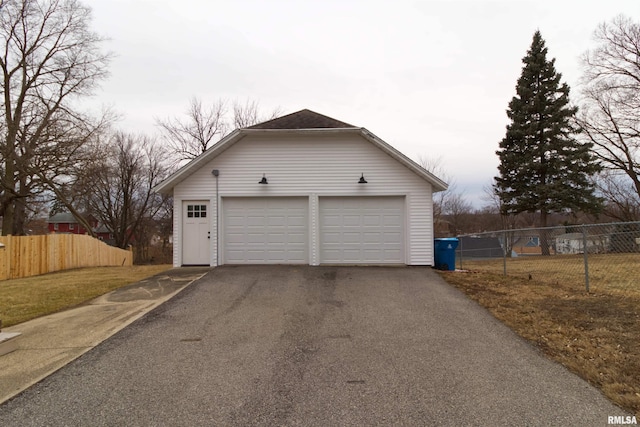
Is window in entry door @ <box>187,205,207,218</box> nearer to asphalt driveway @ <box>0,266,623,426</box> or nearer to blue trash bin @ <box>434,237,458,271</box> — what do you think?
asphalt driveway @ <box>0,266,623,426</box>

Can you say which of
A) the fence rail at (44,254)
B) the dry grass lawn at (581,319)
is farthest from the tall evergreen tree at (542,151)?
the fence rail at (44,254)

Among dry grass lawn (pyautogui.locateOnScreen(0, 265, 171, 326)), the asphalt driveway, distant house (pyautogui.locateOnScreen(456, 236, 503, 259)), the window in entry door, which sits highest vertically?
the window in entry door

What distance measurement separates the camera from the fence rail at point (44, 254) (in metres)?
14.0

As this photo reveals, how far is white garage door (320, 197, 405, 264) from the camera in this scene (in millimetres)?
11297

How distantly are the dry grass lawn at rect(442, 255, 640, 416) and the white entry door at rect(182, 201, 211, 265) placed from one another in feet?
23.8

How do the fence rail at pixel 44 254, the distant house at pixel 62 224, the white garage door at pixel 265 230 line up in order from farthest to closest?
the distant house at pixel 62 224 → the fence rail at pixel 44 254 → the white garage door at pixel 265 230

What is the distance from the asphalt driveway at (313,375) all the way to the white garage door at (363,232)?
441 centimetres

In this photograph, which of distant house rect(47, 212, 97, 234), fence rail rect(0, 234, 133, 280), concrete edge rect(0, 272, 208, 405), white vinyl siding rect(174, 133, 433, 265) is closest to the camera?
concrete edge rect(0, 272, 208, 405)

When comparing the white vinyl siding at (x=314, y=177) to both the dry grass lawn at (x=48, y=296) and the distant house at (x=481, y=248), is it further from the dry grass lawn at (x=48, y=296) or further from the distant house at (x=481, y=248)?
the distant house at (x=481, y=248)

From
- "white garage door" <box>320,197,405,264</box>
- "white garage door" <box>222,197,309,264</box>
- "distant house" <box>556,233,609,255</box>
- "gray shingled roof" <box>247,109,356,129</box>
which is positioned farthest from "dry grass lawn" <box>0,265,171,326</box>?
"distant house" <box>556,233,609,255</box>

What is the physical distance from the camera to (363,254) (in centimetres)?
1130

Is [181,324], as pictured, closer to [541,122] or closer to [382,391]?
[382,391]

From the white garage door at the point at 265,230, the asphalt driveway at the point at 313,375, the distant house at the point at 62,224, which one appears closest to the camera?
the asphalt driveway at the point at 313,375

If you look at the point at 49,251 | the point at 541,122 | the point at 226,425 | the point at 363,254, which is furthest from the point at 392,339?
the point at 541,122
